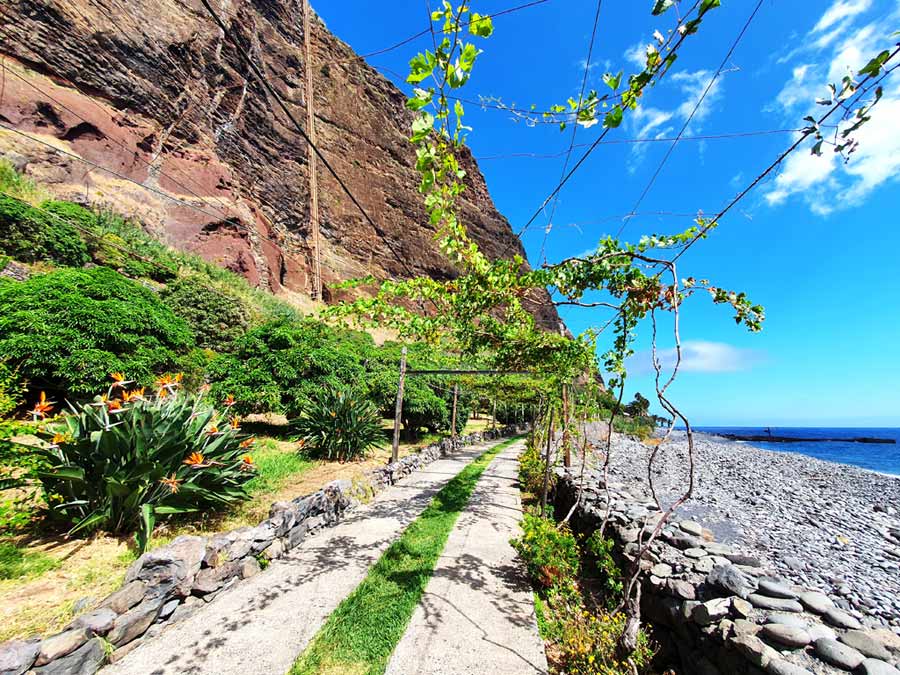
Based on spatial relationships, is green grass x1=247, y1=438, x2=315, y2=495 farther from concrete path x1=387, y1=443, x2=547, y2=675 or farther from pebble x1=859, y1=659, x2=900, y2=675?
pebble x1=859, y1=659, x2=900, y2=675

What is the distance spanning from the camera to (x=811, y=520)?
928 centimetres

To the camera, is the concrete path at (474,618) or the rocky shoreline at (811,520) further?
the rocky shoreline at (811,520)

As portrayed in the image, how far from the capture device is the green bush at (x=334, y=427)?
812 centimetres

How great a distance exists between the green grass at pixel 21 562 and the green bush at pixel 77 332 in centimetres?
385

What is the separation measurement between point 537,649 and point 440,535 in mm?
2493

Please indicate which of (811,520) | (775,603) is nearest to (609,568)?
(775,603)

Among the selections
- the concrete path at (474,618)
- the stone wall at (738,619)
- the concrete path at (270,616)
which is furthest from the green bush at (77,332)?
the stone wall at (738,619)

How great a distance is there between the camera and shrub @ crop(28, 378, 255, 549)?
11.4 feet

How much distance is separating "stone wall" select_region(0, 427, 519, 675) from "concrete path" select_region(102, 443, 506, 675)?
0.11 metres

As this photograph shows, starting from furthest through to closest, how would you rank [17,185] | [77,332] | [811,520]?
[17,185], [811,520], [77,332]

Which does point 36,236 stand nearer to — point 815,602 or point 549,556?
point 549,556

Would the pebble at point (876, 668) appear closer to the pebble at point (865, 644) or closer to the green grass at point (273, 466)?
the pebble at point (865, 644)

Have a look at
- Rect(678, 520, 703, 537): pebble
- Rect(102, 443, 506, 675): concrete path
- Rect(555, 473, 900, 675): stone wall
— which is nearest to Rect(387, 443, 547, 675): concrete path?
Rect(102, 443, 506, 675): concrete path

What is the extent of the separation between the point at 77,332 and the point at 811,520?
1764cm
